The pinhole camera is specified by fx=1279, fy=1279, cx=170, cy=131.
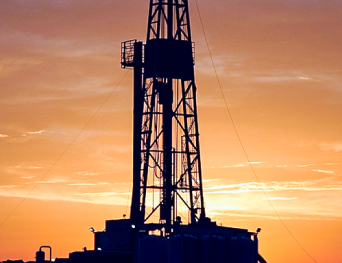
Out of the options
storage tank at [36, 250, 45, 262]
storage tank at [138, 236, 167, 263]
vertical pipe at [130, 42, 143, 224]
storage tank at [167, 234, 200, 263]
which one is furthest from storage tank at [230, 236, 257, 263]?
storage tank at [36, 250, 45, 262]

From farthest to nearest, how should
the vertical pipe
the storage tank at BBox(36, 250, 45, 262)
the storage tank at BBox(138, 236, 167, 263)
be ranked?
the storage tank at BBox(36, 250, 45, 262) < the vertical pipe < the storage tank at BBox(138, 236, 167, 263)

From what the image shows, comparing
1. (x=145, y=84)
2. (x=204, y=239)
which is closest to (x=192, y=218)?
(x=204, y=239)

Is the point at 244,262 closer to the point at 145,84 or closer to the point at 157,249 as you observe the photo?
the point at 157,249

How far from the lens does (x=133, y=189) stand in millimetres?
117375

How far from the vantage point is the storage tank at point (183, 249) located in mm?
110062

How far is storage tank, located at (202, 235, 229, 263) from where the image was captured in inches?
4424

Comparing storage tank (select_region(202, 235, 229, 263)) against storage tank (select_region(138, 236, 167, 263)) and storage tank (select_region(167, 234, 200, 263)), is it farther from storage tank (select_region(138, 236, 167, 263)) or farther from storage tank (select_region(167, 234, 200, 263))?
storage tank (select_region(138, 236, 167, 263))

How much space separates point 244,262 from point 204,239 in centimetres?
521

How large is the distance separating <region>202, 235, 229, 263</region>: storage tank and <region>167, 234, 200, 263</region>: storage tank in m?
0.86

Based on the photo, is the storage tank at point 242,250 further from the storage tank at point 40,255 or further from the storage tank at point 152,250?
the storage tank at point 40,255

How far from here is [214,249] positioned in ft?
371

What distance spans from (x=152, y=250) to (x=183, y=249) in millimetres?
3089

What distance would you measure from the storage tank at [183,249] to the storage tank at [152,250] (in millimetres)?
603

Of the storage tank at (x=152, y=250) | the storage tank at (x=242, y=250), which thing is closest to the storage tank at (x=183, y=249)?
the storage tank at (x=152, y=250)
